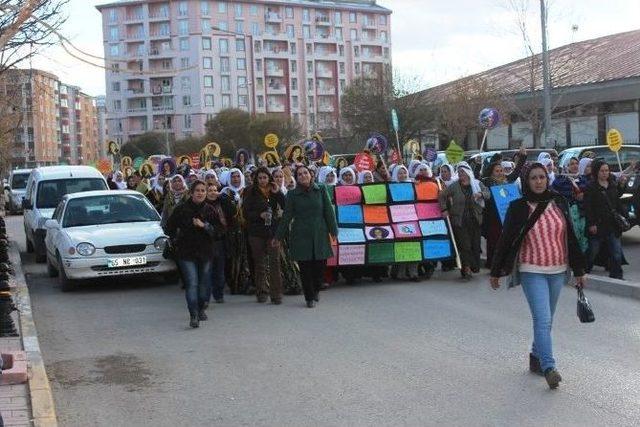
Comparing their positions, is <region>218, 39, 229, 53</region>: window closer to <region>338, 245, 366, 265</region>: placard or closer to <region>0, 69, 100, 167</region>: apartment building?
<region>0, 69, 100, 167</region>: apartment building

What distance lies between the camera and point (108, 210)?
1420cm

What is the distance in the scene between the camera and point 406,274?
1296cm

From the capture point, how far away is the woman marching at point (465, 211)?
12820mm

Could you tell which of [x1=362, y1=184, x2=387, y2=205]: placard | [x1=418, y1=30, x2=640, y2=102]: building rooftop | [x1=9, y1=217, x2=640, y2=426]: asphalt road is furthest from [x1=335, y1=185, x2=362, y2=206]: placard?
[x1=418, y1=30, x2=640, y2=102]: building rooftop

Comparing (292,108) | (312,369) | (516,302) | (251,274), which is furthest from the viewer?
(292,108)

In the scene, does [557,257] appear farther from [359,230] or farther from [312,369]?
[359,230]

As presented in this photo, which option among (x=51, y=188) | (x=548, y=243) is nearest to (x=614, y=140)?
(x=548, y=243)

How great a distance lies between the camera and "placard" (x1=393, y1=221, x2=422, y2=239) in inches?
501

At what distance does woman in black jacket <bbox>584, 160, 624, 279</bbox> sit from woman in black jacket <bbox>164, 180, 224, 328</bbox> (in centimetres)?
517

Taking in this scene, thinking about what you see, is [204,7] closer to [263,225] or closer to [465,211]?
→ [465,211]

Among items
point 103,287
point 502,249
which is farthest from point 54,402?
point 103,287

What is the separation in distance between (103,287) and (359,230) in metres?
4.20

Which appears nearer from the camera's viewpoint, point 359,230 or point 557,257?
point 557,257

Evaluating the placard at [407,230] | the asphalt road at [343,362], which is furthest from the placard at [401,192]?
the asphalt road at [343,362]
